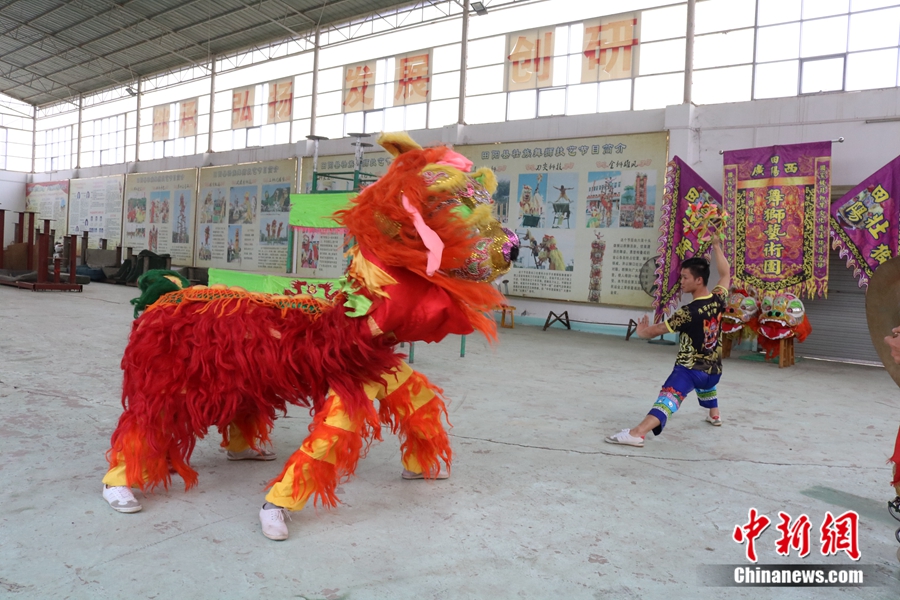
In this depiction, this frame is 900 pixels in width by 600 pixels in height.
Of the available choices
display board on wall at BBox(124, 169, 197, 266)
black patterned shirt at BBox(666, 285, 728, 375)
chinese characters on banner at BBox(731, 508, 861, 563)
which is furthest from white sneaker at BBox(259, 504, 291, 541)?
display board on wall at BBox(124, 169, 197, 266)

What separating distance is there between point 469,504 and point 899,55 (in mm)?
7567

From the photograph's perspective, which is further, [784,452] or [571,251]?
[571,251]

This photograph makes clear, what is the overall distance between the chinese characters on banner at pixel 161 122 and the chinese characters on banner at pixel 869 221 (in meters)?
15.7

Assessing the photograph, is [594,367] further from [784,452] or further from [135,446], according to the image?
[135,446]

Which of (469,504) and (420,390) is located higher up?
(420,390)

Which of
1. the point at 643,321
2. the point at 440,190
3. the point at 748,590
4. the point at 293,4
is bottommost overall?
the point at 748,590

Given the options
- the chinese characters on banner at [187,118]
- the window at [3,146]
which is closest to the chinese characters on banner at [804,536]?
the chinese characters on banner at [187,118]

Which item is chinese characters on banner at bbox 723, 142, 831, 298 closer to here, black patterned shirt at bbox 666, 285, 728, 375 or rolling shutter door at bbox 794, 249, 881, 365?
rolling shutter door at bbox 794, 249, 881, 365

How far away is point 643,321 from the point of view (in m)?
3.06

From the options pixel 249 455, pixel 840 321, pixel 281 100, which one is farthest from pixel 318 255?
pixel 249 455

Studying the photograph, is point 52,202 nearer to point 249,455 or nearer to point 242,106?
point 242,106

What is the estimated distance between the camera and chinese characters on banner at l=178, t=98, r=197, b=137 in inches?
599

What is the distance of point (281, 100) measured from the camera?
13133 millimetres

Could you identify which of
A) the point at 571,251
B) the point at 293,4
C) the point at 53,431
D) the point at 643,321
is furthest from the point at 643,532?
the point at 293,4
